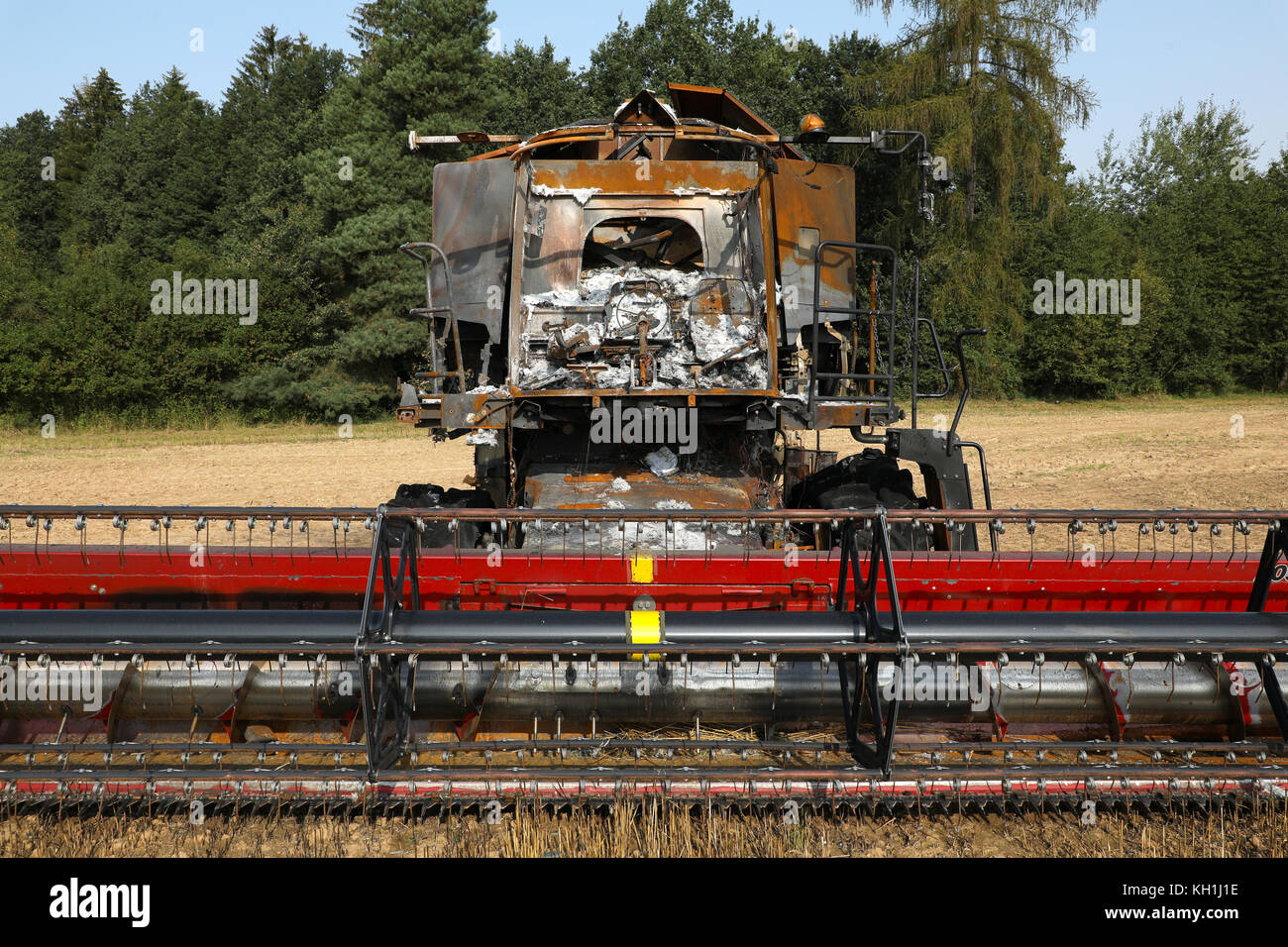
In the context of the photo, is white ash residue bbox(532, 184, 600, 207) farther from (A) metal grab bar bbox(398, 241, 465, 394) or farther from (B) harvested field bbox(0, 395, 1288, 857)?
(B) harvested field bbox(0, 395, 1288, 857)

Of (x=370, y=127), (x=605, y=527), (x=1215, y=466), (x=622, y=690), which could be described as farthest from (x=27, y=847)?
(x=370, y=127)

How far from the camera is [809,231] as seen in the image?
5.67m

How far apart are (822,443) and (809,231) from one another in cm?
1133

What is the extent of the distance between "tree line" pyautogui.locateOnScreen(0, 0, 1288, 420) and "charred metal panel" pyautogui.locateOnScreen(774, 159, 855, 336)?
14.5 m

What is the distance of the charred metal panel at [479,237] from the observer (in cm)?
555

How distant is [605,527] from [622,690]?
1.43 metres

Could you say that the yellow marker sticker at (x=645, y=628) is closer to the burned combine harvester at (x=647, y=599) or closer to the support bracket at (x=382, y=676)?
the burned combine harvester at (x=647, y=599)

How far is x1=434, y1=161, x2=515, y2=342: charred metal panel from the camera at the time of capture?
18.2 ft

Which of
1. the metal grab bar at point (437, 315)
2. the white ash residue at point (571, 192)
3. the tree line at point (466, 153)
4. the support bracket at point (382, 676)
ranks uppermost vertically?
the tree line at point (466, 153)

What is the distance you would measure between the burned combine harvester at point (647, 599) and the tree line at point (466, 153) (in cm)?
1554

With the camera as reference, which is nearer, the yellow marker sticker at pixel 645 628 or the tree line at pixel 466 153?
the yellow marker sticker at pixel 645 628

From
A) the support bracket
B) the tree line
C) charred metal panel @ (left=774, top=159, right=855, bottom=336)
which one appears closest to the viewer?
the support bracket

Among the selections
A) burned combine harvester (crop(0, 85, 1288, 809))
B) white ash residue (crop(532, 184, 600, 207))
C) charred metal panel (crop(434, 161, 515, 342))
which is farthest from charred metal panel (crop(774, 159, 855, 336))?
charred metal panel (crop(434, 161, 515, 342))

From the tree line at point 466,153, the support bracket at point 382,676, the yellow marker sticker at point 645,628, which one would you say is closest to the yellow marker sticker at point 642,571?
the yellow marker sticker at point 645,628
